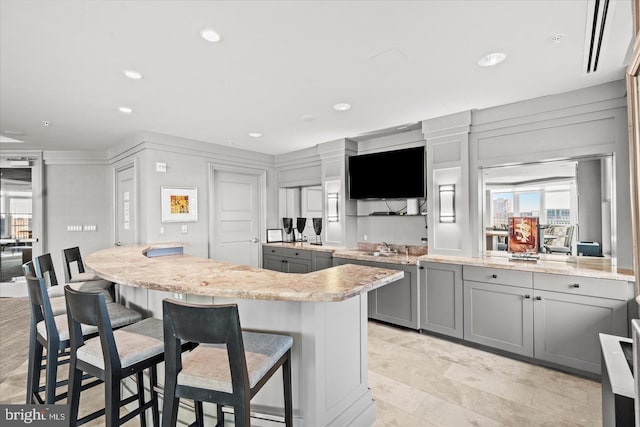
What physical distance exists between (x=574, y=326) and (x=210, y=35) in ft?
12.0

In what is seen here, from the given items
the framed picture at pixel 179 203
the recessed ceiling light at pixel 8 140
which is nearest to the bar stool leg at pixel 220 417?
the framed picture at pixel 179 203

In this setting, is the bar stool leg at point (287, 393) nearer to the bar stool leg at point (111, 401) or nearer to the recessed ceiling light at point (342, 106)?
the bar stool leg at point (111, 401)

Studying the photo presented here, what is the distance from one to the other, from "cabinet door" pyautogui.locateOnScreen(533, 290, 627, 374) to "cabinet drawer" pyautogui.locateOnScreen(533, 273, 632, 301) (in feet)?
0.14

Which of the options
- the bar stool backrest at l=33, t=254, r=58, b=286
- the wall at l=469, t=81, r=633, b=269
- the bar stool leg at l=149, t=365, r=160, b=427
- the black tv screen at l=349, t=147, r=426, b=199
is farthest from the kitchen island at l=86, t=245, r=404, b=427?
the black tv screen at l=349, t=147, r=426, b=199

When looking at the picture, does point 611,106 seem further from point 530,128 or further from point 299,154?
point 299,154

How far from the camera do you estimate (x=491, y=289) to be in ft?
9.96

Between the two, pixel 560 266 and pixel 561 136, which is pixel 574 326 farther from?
pixel 561 136

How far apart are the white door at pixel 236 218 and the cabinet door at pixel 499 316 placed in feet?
12.0

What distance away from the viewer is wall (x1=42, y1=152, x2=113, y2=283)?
541cm

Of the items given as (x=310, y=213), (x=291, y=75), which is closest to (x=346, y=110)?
(x=291, y=75)

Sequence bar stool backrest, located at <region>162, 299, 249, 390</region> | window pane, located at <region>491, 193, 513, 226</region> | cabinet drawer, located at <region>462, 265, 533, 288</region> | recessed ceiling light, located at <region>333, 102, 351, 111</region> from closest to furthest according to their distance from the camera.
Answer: bar stool backrest, located at <region>162, 299, 249, 390</region> < cabinet drawer, located at <region>462, 265, 533, 288</region> < recessed ceiling light, located at <region>333, 102, 351, 111</region> < window pane, located at <region>491, 193, 513, 226</region>

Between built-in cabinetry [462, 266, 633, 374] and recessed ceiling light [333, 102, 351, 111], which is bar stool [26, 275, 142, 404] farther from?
built-in cabinetry [462, 266, 633, 374]

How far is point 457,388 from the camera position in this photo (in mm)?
2426

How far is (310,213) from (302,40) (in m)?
4.13
